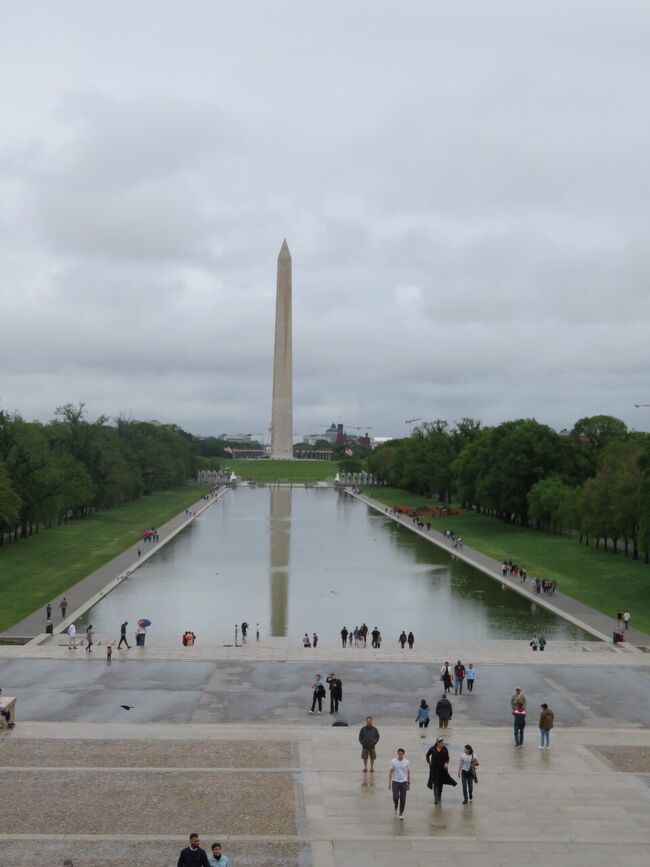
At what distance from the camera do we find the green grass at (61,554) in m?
37.4

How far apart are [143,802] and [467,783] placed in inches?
195

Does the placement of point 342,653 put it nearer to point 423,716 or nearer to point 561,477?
point 423,716

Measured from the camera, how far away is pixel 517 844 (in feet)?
40.5

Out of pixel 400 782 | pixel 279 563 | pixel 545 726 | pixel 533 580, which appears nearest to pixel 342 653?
pixel 545 726

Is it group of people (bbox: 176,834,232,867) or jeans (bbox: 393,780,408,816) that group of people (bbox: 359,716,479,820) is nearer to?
jeans (bbox: 393,780,408,816)

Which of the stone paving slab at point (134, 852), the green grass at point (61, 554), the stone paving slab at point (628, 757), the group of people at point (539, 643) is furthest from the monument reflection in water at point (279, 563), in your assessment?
the stone paving slab at point (134, 852)

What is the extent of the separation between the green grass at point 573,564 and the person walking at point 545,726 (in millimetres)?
16405

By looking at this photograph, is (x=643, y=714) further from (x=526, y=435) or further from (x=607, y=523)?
(x=526, y=435)

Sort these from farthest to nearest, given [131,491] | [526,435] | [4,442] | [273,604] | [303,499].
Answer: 1. [303,499]
2. [131,491]
3. [526,435]
4. [4,442]
5. [273,604]

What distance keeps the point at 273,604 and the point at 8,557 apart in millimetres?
18988

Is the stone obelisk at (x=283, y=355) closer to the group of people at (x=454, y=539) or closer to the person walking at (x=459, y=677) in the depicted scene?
the group of people at (x=454, y=539)

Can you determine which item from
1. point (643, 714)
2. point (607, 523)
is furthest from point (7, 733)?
point (607, 523)

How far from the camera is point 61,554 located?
5122 centimetres

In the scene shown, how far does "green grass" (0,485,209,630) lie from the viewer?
123 ft
